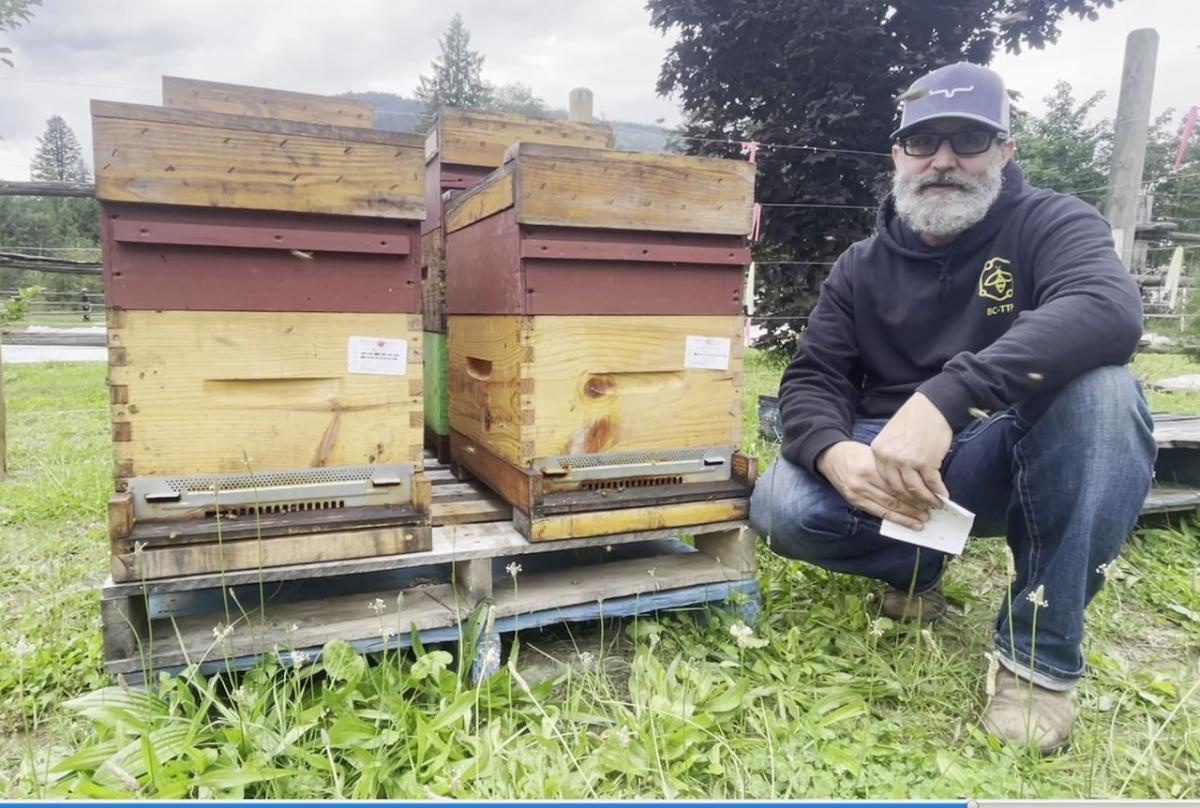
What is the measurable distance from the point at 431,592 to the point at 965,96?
1.95 metres

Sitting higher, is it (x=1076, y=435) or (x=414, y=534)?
(x=1076, y=435)

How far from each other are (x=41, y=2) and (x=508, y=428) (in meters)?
4.15

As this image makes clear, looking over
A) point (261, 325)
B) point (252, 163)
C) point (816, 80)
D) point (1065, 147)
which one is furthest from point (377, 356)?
point (1065, 147)

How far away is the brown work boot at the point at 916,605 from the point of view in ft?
7.60

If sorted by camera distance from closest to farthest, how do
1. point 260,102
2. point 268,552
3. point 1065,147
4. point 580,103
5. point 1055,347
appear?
1. point 1055,347
2. point 268,552
3. point 260,102
4. point 580,103
5. point 1065,147

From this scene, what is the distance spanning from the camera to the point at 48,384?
326 inches

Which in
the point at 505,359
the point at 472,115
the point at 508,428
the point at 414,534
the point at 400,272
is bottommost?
the point at 414,534

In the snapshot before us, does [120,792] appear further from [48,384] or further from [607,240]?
[48,384]

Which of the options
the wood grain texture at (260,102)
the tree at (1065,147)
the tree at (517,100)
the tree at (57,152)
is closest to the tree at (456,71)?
the tree at (517,100)

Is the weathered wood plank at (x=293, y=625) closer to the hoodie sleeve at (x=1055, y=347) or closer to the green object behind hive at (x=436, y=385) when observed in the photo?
the green object behind hive at (x=436, y=385)

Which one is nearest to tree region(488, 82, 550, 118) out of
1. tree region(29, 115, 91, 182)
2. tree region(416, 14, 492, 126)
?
tree region(416, 14, 492, 126)

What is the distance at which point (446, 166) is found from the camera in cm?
292

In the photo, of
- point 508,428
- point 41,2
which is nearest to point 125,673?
point 508,428

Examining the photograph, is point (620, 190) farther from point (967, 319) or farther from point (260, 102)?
point (260, 102)
